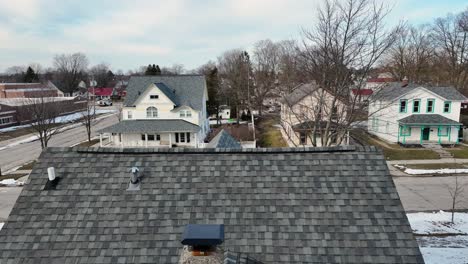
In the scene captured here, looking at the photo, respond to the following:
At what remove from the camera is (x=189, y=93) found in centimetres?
3553

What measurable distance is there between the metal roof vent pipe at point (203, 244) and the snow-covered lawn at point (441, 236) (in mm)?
10377

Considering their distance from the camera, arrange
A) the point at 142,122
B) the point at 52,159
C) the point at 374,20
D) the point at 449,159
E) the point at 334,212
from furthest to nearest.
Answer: the point at 142,122 → the point at 449,159 → the point at 374,20 → the point at 52,159 → the point at 334,212

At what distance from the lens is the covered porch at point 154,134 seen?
3123 cm

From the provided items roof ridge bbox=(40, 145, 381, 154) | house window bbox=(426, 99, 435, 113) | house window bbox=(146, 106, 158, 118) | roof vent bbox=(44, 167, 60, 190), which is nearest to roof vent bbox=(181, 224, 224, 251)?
roof ridge bbox=(40, 145, 381, 154)

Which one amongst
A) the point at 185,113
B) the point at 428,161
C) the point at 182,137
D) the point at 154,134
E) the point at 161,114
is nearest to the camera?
the point at 428,161

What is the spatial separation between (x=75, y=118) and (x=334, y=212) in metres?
56.5

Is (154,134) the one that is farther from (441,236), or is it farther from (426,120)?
(426,120)

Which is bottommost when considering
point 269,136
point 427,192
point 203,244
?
point 427,192

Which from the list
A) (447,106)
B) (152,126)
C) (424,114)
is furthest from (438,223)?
(152,126)

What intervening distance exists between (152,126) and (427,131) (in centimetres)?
2641

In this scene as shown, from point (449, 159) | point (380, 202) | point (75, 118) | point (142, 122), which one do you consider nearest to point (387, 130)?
point (449, 159)

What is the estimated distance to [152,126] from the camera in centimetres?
3200

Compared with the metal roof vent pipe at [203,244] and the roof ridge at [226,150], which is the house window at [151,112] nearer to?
the roof ridge at [226,150]

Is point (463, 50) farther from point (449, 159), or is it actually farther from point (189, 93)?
point (189, 93)
